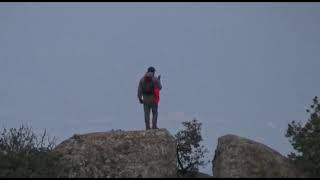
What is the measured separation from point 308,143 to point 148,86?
17.6 feet

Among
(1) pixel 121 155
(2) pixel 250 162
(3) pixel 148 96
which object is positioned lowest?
(2) pixel 250 162

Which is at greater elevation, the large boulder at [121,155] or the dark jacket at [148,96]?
the dark jacket at [148,96]

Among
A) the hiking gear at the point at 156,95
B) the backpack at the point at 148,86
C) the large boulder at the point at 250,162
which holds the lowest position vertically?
the large boulder at the point at 250,162

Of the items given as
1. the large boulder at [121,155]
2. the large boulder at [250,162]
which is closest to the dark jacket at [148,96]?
the large boulder at [121,155]

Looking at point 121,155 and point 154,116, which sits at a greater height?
point 154,116

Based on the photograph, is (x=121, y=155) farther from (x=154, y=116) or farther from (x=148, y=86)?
(x=148, y=86)

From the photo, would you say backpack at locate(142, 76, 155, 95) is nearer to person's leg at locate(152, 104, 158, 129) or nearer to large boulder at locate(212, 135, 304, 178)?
person's leg at locate(152, 104, 158, 129)

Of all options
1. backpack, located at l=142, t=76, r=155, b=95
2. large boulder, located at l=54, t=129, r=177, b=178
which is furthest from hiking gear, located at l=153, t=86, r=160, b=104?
large boulder, located at l=54, t=129, r=177, b=178

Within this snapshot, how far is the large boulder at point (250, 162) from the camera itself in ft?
58.9

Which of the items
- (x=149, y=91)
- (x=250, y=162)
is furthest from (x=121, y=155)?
(x=250, y=162)

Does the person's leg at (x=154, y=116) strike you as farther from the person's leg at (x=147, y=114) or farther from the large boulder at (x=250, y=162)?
the large boulder at (x=250, y=162)

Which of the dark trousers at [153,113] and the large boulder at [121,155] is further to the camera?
A: the dark trousers at [153,113]

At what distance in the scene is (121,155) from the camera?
18719 millimetres

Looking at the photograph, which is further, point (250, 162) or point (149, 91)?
point (149, 91)
